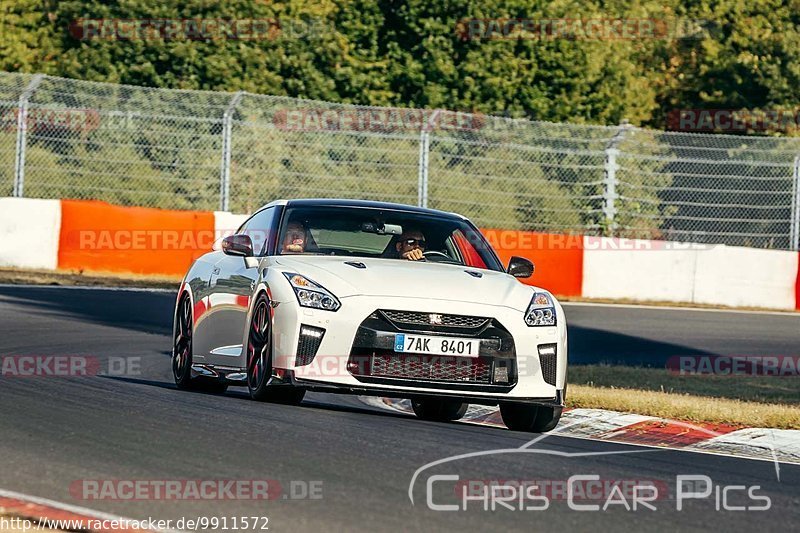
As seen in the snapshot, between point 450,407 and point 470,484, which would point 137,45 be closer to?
point 450,407

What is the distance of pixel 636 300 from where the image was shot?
24.6m

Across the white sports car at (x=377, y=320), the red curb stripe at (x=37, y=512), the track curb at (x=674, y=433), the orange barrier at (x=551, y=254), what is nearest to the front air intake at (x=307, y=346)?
the white sports car at (x=377, y=320)

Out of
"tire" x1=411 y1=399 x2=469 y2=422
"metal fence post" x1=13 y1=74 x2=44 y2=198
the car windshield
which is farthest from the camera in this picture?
"metal fence post" x1=13 y1=74 x2=44 y2=198

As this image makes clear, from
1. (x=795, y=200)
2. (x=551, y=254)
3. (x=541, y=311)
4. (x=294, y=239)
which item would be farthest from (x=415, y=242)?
(x=795, y=200)

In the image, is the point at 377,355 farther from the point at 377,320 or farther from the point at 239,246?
the point at 239,246

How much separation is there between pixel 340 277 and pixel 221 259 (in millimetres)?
1933

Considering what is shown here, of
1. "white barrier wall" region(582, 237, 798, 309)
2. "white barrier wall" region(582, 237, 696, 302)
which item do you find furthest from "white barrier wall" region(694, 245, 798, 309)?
"white barrier wall" region(582, 237, 696, 302)

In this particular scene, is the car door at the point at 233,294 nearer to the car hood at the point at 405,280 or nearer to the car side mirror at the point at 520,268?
the car hood at the point at 405,280

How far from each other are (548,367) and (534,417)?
0.48m

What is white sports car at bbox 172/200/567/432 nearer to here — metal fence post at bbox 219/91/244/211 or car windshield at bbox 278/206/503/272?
car windshield at bbox 278/206/503/272

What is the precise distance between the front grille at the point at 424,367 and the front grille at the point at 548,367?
521 mm

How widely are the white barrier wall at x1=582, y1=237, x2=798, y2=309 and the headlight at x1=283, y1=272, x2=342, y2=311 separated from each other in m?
15.1

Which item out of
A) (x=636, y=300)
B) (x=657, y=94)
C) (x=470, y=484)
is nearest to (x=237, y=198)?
(x=636, y=300)

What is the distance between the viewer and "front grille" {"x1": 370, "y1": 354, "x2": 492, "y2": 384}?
9.20 meters
